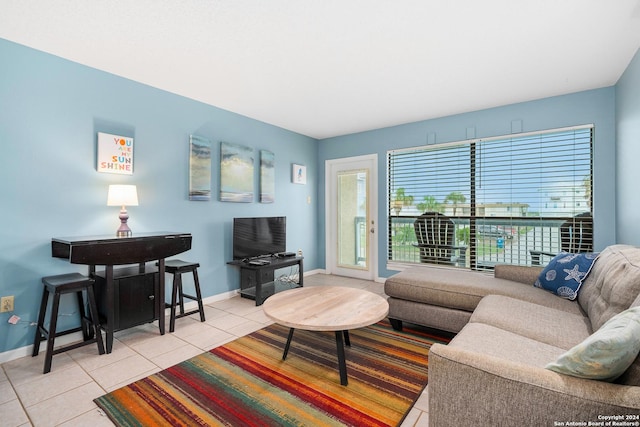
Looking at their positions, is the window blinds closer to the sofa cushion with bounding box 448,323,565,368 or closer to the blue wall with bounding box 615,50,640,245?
the blue wall with bounding box 615,50,640,245

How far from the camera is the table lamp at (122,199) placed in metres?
2.54

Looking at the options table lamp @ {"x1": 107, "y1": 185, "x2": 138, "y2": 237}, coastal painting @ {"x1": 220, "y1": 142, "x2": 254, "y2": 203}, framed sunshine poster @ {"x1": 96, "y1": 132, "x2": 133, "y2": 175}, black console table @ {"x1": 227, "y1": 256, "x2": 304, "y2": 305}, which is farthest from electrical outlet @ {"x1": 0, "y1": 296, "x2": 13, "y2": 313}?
coastal painting @ {"x1": 220, "y1": 142, "x2": 254, "y2": 203}

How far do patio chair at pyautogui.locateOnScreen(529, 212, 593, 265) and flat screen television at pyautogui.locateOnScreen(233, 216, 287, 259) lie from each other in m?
3.02

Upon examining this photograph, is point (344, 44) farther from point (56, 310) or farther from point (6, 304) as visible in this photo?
point (6, 304)

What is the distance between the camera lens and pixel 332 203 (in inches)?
201

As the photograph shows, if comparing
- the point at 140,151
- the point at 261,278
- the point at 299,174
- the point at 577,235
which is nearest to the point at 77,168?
the point at 140,151

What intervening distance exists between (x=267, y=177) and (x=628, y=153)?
12.4 feet

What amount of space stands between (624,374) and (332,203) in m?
4.27

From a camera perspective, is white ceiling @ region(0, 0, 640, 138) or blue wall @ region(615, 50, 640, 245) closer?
white ceiling @ region(0, 0, 640, 138)

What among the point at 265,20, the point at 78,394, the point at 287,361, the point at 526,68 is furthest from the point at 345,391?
the point at 526,68

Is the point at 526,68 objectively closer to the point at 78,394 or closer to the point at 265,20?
the point at 265,20

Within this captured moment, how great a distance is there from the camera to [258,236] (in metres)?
3.86

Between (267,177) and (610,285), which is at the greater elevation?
(267,177)

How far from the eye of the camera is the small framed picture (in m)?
4.68
